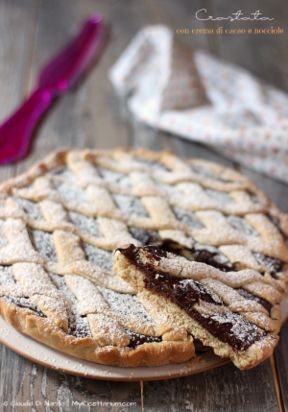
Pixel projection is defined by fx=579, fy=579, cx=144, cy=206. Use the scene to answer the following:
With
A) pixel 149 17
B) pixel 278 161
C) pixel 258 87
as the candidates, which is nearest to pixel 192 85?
pixel 258 87

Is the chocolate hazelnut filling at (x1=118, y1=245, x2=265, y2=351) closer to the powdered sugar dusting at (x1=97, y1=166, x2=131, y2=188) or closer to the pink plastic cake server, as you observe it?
the powdered sugar dusting at (x1=97, y1=166, x2=131, y2=188)

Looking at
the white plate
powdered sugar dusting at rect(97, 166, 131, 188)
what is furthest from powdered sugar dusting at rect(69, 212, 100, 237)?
the white plate

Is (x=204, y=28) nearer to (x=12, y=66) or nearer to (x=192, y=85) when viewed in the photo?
(x=192, y=85)

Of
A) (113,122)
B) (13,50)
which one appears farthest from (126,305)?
(13,50)

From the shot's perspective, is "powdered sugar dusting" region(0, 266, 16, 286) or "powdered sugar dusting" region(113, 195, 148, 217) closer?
"powdered sugar dusting" region(0, 266, 16, 286)

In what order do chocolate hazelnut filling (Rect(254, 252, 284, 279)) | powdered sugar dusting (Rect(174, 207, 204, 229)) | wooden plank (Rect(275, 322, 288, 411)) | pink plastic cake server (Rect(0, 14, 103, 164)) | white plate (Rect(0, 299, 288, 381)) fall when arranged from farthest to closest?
pink plastic cake server (Rect(0, 14, 103, 164)) < powdered sugar dusting (Rect(174, 207, 204, 229)) < chocolate hazelnut filling (Rect(254, 252, 284, 279)) < wooden plank (Rect(275, 322, 288, 411)) < white plate (Rect(0, 299, 288, 381))

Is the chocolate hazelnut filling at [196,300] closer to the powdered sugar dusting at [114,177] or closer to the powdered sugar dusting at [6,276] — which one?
the powdered sugar dusting at [6,276]

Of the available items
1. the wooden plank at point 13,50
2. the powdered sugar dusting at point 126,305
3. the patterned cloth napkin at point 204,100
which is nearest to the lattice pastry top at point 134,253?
the powdered sugar dusting at point 126,305

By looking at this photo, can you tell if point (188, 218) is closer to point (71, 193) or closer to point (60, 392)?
point (71, 193)
